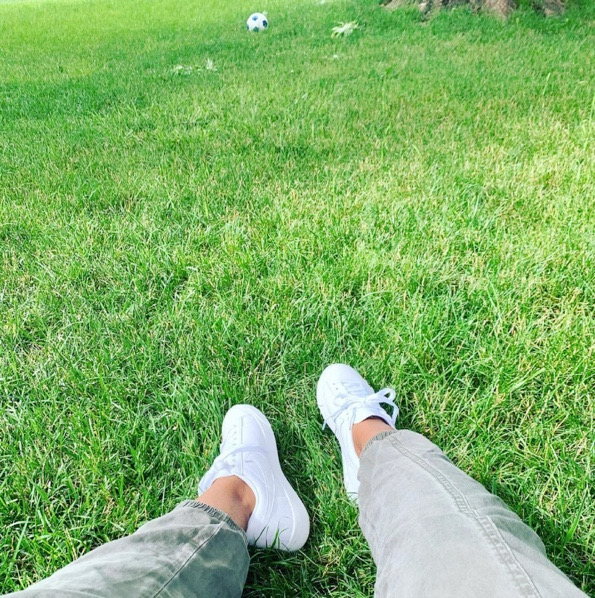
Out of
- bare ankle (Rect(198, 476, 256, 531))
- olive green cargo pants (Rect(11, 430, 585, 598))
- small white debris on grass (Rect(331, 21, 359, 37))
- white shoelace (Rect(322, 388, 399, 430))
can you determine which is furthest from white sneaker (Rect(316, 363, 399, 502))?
small white debris on grass (Rect(331, 21, 359, 37))

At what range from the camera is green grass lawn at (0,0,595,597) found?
127 cm

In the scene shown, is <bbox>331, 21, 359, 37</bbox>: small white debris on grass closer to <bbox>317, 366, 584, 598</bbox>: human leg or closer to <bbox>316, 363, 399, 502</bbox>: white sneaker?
<bbox>316, 363, 399, 502</bbox>: white sneaker

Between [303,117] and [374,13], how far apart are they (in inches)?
155

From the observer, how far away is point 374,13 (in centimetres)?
614

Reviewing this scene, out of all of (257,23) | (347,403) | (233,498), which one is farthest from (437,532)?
(257,23)

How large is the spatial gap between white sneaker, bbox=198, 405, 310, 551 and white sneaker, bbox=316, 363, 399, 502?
0.18m

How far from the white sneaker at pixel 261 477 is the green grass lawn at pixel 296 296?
5 cm

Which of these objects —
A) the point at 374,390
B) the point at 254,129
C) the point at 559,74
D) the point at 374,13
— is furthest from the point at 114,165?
the point at 374,13

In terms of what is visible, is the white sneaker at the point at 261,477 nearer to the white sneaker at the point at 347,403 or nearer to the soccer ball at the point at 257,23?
the white sneaker at the point at 347,403

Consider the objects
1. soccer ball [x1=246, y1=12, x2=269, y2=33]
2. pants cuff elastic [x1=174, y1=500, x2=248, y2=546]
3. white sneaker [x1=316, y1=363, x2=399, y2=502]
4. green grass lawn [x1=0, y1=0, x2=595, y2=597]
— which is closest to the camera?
pants cuff elastic [x1=174, y1=500, x2=248, y2=546]

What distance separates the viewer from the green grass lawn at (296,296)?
49.9 inches

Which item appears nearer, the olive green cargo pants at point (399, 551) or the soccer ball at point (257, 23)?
the olive green cargo pants at point (399, 551)

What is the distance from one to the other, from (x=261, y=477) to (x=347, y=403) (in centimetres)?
34

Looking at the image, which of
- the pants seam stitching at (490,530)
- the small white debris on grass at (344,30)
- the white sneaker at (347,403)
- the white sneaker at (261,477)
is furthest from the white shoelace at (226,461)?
the small white debris on grass at (344,30)
